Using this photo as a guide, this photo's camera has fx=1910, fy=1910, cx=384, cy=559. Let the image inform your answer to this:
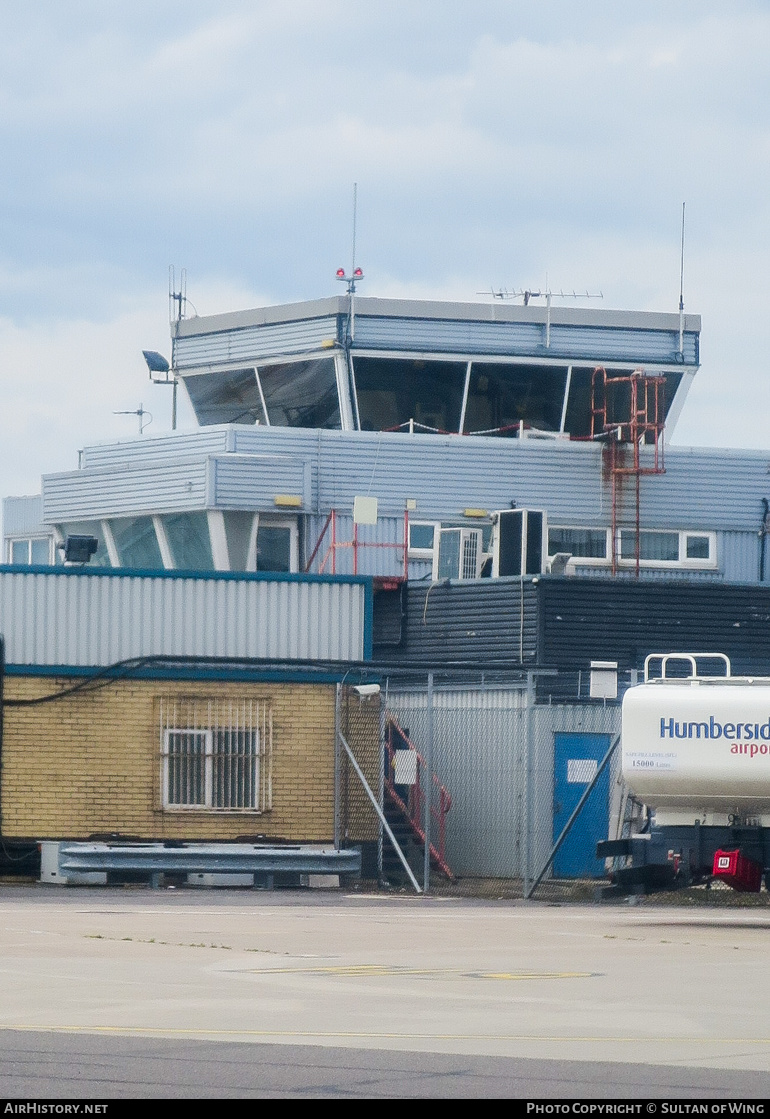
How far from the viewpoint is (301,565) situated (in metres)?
38.2

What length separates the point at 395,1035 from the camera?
443 inches

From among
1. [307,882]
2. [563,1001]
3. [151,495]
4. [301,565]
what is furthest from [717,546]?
[563,1001]

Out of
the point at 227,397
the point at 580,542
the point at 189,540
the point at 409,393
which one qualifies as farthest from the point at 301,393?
the point at 580,542

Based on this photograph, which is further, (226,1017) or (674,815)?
(674,815)

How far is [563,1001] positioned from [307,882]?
16.0 meters

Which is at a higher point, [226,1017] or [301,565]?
[301,565]

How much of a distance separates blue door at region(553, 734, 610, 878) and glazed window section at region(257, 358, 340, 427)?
12.8 m

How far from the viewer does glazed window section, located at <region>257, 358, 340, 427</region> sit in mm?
39625

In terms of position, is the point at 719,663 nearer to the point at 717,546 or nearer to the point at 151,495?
the point at 717,546

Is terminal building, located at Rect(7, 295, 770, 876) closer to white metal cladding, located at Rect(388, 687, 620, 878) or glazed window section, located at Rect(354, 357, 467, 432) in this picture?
glazed window section, located at Rect(354, 357, 467, 432)

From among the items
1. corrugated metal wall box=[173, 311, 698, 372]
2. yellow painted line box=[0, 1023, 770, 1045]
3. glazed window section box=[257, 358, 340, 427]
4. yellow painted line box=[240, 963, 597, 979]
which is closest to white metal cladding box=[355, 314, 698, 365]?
corrugated metal wall box=[173, 311, 698, 372]

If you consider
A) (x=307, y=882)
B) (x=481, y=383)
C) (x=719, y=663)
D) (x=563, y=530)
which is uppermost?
(x=481, y=383)

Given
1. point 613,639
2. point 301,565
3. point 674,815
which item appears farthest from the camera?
point 301,565

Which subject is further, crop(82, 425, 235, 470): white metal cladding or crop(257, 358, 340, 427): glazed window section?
crop(257, 358, 340, 427): glazed window section
